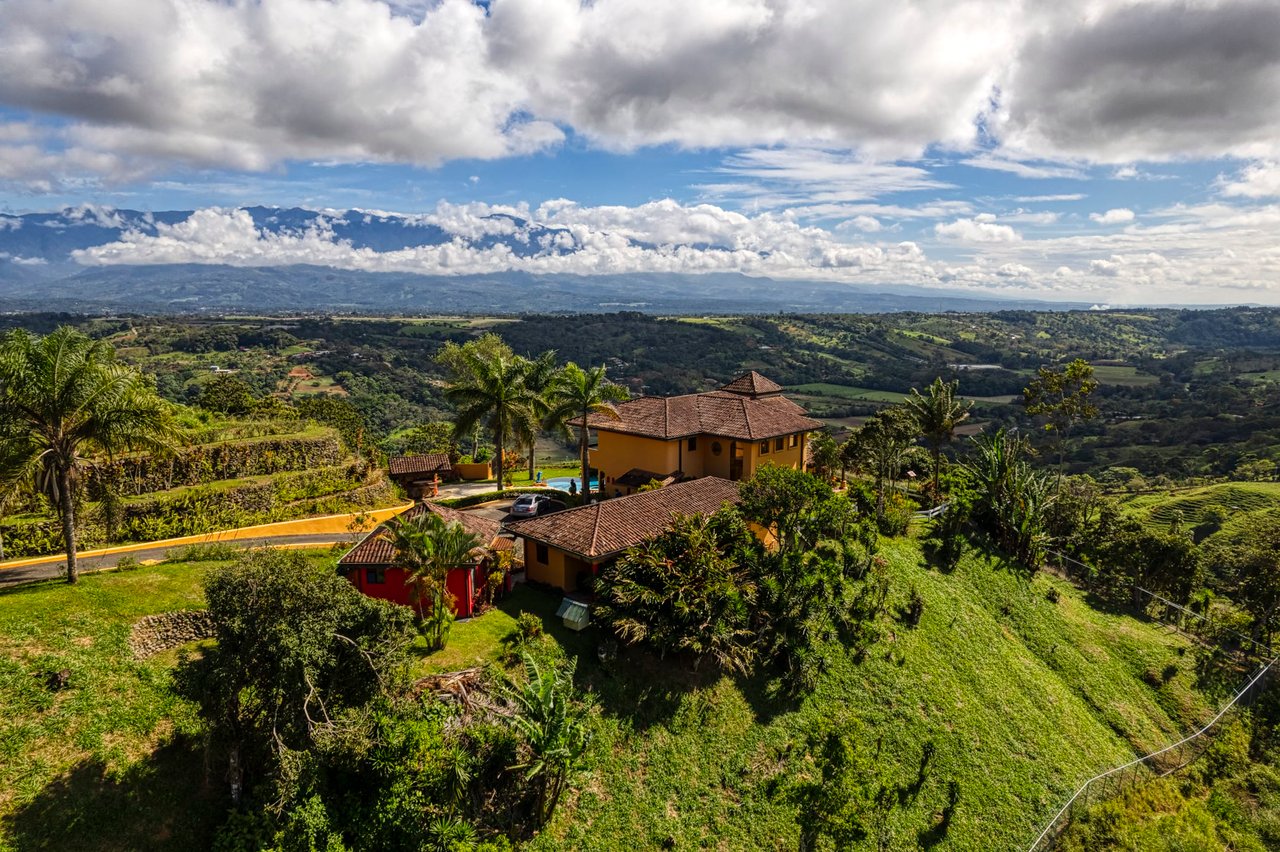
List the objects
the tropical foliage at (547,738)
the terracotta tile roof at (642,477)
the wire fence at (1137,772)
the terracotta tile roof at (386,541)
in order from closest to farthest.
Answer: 1. the tropical foliage at (547,738)
2. the wire fence at (1137,772)
3. the terracotta tile roof at (386,541)
4. the terracotta tile roof at (642,477)

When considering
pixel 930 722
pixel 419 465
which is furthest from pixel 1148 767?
pixel 419 465

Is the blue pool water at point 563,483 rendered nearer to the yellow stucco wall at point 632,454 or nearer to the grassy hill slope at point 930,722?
the yellow stucco wall at point 632,454

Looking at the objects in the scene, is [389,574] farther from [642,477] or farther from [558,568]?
[642,477]

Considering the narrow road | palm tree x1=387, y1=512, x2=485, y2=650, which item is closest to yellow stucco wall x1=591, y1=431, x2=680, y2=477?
the narrow road

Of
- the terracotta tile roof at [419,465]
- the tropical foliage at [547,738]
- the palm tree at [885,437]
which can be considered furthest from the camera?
the terracotta tile roof at [419,465]

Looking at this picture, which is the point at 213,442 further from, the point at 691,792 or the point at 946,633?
the point at 946,633

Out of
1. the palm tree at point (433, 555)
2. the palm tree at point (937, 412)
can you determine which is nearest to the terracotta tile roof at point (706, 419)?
the palm tree at point (937, 412)

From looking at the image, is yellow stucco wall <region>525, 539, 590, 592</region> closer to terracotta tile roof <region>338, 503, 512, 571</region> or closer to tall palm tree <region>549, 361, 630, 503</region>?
terracotta tile roof <region>338, 503, 512, 571</region>
